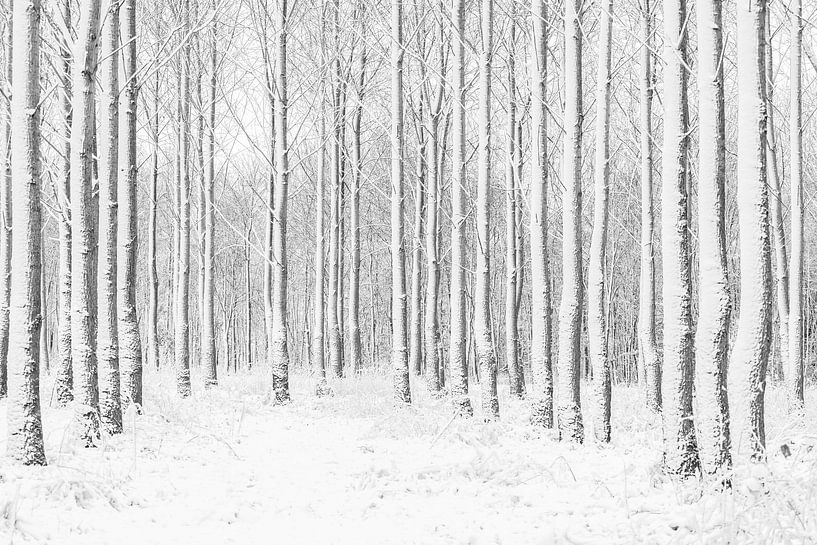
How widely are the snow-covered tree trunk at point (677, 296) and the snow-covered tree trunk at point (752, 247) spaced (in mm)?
412

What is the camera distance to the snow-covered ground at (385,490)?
437 centimetres

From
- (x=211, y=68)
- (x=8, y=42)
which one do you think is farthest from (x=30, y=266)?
(x=211, y=68)

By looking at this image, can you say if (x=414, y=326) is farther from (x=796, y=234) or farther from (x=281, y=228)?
(x=796, y=234)

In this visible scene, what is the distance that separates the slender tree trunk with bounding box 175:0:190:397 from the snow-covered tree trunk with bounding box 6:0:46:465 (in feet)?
22.7

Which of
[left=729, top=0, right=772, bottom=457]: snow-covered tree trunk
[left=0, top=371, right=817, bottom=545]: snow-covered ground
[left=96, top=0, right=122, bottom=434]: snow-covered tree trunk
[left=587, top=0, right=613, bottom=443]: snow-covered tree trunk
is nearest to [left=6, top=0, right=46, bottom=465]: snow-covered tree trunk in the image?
[left=0, top=371, right=817, bottom=545]: snow-covered ground

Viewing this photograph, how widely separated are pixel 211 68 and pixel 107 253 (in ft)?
27.7

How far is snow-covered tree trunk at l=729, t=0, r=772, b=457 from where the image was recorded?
16.8ft

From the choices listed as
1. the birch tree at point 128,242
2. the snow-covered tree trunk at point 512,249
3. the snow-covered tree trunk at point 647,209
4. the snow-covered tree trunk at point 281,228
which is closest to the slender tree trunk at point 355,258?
the snow-covered tree trunk at point 281,228

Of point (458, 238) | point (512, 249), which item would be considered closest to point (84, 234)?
point (458, 238)

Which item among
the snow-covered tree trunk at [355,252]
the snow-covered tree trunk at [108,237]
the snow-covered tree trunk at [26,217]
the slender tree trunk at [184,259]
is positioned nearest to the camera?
the snow-covered tree trunk at [26,217]

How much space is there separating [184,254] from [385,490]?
918 cm

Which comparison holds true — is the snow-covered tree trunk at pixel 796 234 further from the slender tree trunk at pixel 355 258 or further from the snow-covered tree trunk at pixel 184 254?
the snow-covered tree trunk at pixel 184 254

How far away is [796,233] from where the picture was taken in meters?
11.3

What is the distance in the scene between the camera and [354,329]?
16141 mm
